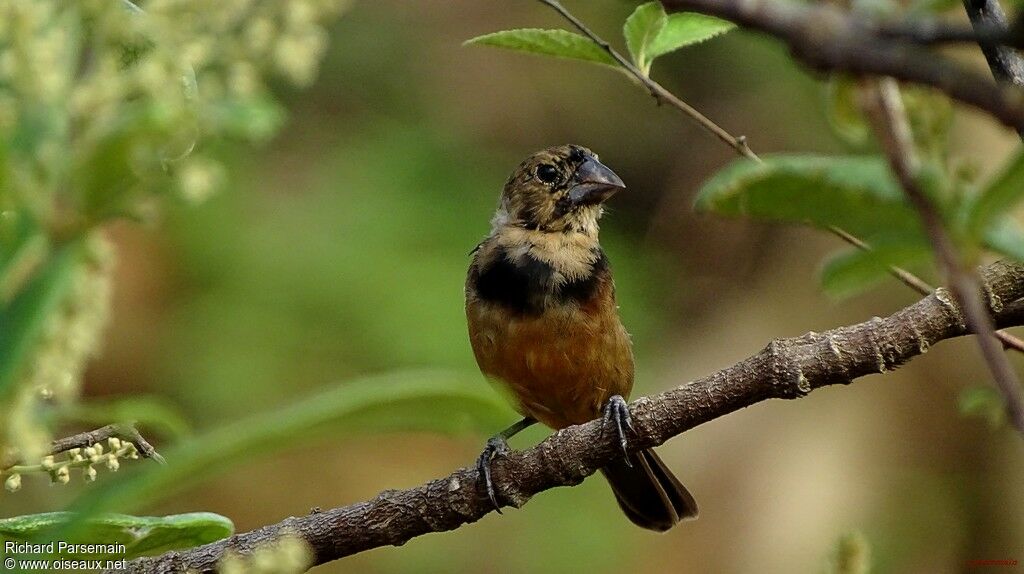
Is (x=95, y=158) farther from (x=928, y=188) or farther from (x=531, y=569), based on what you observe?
(x=531, y=569)

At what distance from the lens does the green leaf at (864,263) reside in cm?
96

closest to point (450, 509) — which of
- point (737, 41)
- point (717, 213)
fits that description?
point (717, 213)

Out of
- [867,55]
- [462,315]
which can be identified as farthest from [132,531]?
[462,315]

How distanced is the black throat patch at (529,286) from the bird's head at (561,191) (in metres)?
0.25

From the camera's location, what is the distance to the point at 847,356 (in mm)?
2002

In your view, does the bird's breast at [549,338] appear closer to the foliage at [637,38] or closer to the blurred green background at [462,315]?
the foliage at [637,38]

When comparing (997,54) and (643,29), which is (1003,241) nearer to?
(997,54)

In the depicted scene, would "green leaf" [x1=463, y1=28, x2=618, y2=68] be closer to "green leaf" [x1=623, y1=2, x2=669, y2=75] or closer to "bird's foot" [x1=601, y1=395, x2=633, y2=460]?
"green leaf" [x1=623, y1=2, x2=669, y2=75]

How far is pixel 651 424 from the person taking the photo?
2250mm

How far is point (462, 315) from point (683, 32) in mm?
4505

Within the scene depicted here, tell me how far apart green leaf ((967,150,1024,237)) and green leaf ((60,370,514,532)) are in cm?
38

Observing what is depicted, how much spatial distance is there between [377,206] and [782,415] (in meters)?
2.70

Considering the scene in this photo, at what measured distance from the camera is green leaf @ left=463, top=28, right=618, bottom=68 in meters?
1.86


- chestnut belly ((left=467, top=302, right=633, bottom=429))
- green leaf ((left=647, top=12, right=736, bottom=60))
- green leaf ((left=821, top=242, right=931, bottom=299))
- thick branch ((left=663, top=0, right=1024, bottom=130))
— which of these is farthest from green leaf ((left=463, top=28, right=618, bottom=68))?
chestnut belly ((left=467, top=302, right=633, bottom=429))
